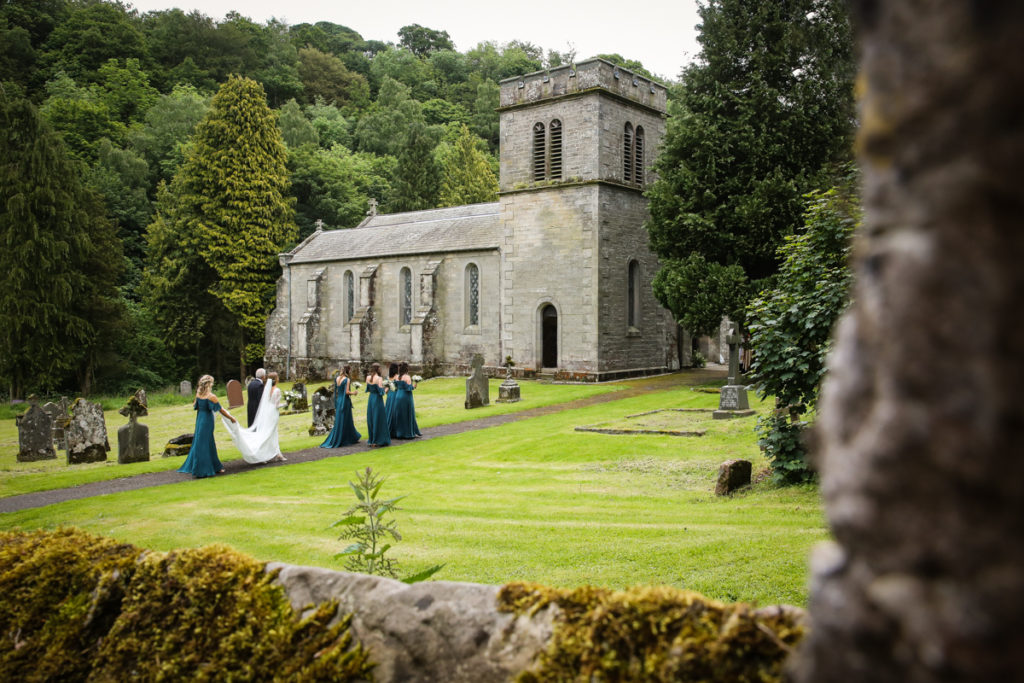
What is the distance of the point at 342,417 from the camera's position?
17469mm

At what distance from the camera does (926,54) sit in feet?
4.03

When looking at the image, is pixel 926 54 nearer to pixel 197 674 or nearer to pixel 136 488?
pixel 197 674

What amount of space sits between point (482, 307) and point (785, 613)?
31.8 meters

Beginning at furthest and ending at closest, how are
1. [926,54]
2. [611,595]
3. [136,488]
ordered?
1. [136,488]
2. [611,595]
3. [926,54]

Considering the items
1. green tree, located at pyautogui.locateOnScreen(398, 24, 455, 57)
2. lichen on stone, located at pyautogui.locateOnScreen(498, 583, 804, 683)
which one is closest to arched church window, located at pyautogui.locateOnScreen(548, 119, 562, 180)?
lichen on stone, located at pyautogui.locateOnScreen(498, 583, 804, 683)

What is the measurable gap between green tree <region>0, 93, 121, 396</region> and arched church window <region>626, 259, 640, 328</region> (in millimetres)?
26951

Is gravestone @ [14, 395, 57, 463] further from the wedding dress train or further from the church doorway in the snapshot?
the church doorway

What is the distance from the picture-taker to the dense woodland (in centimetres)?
2422

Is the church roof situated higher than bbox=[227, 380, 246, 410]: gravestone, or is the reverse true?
the church roof

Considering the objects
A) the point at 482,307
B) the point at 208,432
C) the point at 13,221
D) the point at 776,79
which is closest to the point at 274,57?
the point at 13,221

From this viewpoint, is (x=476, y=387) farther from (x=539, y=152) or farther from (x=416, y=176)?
(x=416, y=176)

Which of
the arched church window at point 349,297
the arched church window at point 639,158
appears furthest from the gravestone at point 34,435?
the arched church window at point 639,158

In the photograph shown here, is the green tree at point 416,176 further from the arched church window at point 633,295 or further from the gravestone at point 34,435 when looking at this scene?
the gravestone at point 34,435

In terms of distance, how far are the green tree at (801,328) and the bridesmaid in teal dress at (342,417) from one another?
10267 mm
